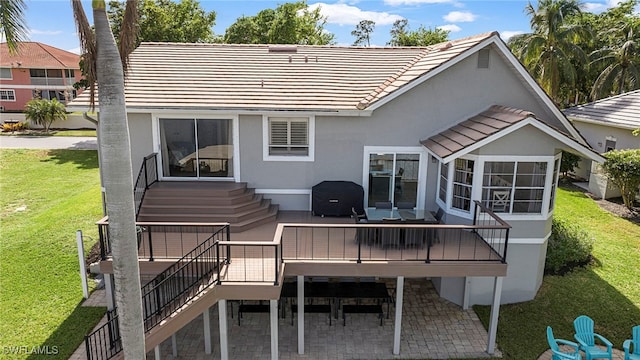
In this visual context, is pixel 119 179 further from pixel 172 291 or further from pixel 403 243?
pixel 403 243

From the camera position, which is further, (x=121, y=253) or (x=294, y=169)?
(x=294, y=169)

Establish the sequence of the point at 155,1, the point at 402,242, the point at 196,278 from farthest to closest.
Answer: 1. the point at 155,1
2. the point at 402,242
3. the point at 196,278

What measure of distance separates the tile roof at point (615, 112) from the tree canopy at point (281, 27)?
2520 centimetres

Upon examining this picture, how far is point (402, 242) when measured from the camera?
1091cm

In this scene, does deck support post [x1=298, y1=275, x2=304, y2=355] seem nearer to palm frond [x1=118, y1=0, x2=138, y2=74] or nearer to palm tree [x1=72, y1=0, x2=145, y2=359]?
palm tree [x1=72, y1=0, x2=145, y2=359]

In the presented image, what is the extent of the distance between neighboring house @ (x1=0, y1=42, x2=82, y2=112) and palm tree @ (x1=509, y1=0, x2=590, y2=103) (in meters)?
50.0

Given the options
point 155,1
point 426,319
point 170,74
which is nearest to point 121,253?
point 426,319

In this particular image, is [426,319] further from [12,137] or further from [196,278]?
[12,137]

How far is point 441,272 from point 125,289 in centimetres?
703

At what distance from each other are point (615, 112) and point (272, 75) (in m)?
19.4

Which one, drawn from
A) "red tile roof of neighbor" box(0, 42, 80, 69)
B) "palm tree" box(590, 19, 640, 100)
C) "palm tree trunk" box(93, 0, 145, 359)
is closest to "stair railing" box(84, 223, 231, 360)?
"palm tree trunk" box(93, 0, 145, 359)

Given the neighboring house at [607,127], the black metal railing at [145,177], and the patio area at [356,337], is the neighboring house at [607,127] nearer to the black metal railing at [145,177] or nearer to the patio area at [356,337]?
the patio area at [356,337]

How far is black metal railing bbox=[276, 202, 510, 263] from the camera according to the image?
A: 10266 mm

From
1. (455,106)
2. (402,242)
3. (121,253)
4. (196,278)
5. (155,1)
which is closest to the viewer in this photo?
(121,253)
